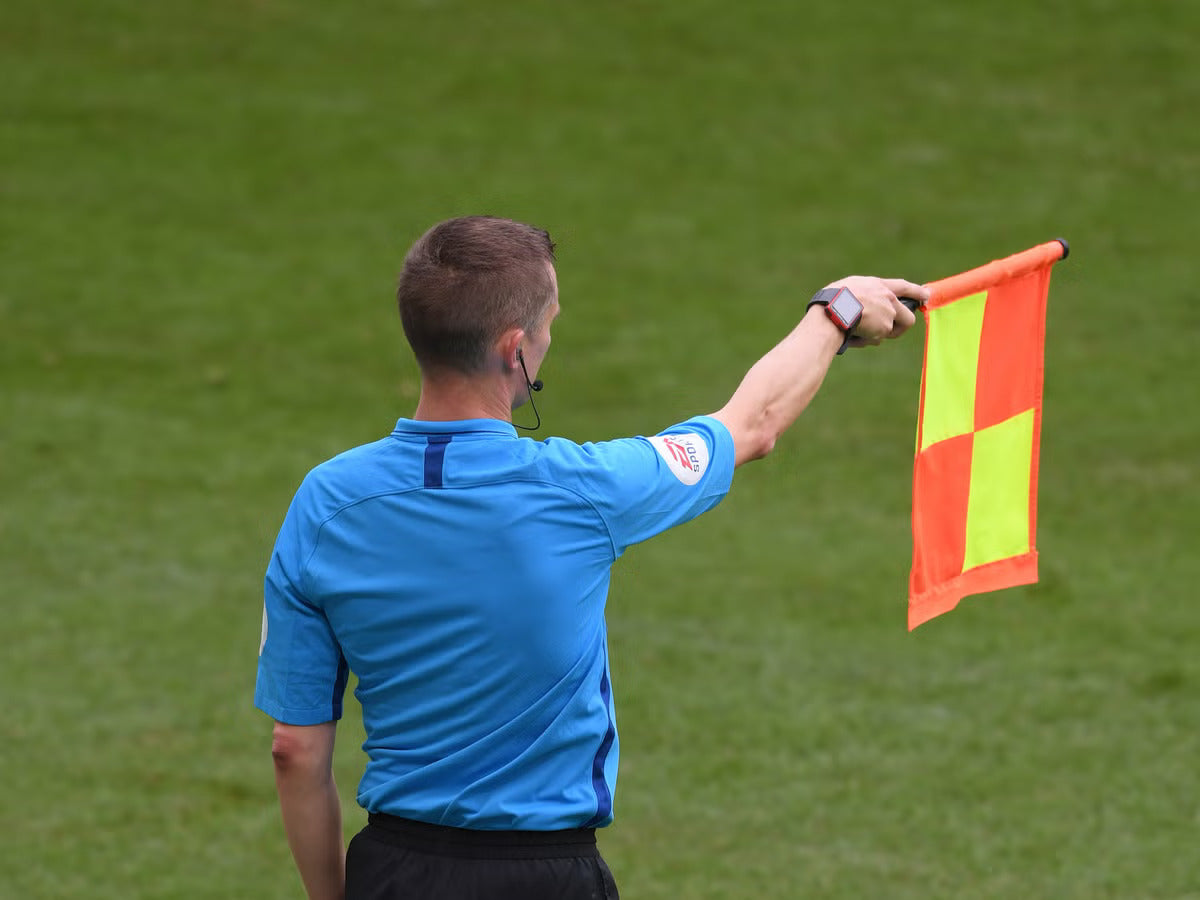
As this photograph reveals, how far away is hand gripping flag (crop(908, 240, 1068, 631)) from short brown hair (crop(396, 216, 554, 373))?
994mm

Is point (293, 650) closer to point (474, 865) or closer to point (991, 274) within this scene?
point (474, 865)

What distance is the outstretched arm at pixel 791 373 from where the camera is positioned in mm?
2543

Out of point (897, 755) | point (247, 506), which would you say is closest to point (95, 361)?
point (247, 506)

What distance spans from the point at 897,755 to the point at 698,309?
519 centimetres

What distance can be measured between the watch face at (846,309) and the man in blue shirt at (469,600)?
0.40 m

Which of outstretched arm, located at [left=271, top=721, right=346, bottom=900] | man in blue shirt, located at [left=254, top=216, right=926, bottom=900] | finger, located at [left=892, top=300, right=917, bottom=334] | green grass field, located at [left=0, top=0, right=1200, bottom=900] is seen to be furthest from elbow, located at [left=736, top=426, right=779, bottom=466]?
green grass field, located at [left=0, top=0, right=1200, bottom=900]

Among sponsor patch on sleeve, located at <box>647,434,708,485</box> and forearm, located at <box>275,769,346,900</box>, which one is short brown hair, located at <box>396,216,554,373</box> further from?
forearm, located at <box>275,769,346,900</box>

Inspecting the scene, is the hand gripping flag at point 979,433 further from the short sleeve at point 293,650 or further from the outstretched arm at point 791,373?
the short sleeve at point 293,650

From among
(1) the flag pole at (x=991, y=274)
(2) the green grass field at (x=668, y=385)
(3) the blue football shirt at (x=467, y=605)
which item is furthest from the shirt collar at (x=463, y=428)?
(2) the green grass field at (x=668, y=385)

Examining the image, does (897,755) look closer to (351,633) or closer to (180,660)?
(180,660)

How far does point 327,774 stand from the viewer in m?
2.46

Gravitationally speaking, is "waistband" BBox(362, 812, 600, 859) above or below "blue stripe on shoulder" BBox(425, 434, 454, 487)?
below

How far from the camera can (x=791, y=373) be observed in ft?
8.55

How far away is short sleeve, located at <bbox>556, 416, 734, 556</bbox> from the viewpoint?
231cm
